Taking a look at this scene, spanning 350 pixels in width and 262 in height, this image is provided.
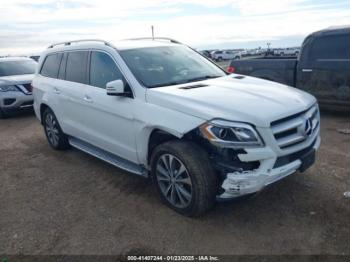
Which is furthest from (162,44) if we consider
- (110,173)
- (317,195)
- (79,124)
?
(317,195)

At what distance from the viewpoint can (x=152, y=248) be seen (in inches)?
135

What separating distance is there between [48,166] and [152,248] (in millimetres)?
3097

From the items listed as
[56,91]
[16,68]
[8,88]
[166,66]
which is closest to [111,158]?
[166,66]

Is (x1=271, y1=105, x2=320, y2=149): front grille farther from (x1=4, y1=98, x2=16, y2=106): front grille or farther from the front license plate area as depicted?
(x1=4, y1=98, x2=16, y2=106): front grille

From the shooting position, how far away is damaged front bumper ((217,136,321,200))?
10.9ft

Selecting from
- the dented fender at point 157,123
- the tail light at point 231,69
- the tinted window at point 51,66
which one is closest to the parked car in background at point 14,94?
the tinted window at point 51,66

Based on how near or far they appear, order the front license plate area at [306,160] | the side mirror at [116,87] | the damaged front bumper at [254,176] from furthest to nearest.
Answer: the side mirror at [116,87] < the front license plate area at [306,160] < the damaged front bumper at [254,176]

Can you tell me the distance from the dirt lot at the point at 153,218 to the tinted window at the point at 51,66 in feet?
5.84

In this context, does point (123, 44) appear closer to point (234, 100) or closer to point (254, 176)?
point (234, 100)

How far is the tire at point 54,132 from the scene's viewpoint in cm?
624

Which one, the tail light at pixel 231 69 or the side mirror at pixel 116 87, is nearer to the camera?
the side mirror at pixel 116 87

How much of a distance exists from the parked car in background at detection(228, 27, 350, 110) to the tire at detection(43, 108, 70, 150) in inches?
179

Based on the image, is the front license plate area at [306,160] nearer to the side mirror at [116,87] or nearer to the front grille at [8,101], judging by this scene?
the side mirror at [116,87]

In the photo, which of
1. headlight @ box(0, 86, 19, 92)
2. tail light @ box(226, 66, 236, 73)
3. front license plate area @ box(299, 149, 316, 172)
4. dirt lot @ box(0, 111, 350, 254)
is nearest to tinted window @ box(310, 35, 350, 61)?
tail light @ box(226, 66, 236, 73)
